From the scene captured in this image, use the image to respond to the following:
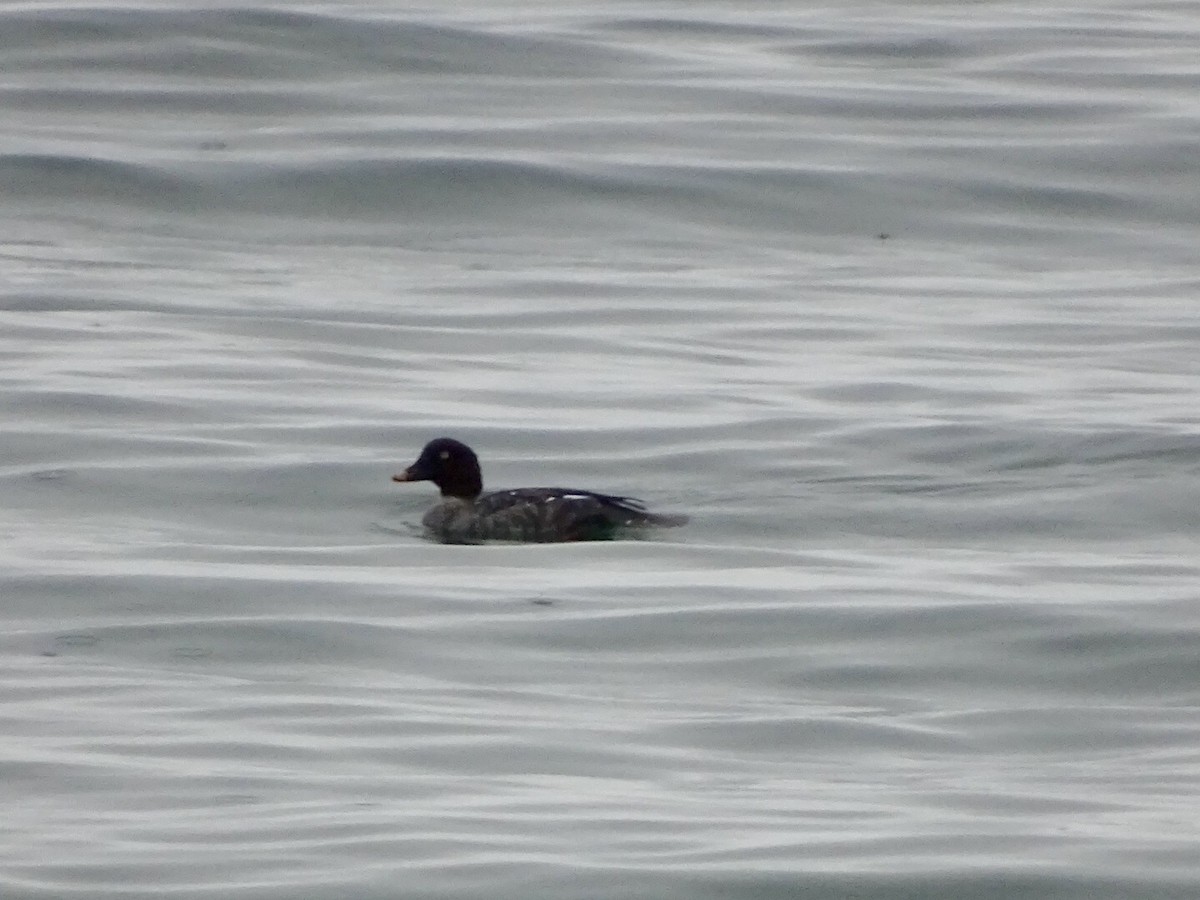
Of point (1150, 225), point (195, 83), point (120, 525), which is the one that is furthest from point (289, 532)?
point (195, 83)

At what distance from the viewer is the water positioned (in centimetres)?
705

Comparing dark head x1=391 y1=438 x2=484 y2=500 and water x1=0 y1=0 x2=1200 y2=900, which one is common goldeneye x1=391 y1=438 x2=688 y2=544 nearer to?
dark head x1=391 y1=438 x2=484 y2=500

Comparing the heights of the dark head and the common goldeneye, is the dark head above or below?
above

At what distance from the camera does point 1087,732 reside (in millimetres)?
8102

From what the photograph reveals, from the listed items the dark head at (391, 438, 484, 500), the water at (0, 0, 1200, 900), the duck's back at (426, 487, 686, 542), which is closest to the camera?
the water at (0, 0, 1200, 900)

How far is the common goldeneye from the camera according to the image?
37.5 feet

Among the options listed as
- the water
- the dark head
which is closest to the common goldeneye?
the dark head

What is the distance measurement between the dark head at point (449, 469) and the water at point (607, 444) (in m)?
0.30

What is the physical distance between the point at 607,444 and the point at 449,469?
1.27 metres

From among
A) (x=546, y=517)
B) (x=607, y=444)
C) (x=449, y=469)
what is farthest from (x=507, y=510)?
(x=607, y=444)

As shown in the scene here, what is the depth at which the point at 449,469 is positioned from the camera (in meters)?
12.3

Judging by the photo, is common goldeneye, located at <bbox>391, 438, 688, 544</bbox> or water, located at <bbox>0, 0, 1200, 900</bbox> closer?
water, located at <bbox>0, 0, 1200, 900</bbox>

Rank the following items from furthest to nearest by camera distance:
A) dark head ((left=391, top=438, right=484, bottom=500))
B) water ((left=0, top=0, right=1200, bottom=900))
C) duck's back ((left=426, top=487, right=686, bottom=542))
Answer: dark head ((left=391, top=438, right=484, bottom=500)) → duck's back ((left=426, top=487, right=686, bottom=542)) → water ((left=0, top=0, right=1200, bottom=900))

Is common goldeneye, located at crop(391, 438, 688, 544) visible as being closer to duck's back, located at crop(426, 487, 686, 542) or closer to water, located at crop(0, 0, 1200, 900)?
duck's back, located at crop(426, 487, 686, 542)
